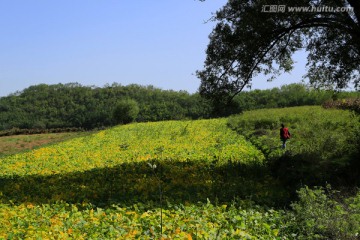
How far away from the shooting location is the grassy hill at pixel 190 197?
277 inches

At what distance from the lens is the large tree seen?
1426cm

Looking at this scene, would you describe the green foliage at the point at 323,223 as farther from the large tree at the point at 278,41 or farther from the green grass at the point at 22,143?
Result: the green grass at the point at 22,143

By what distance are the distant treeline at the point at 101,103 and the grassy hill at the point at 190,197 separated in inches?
1944

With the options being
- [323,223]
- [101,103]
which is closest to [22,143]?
[323,223]

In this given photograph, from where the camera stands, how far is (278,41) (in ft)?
55.5

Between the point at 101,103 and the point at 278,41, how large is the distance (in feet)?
300

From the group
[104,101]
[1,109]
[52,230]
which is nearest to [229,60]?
[52,230]

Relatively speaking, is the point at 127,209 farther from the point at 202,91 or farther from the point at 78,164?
the point at 78,164

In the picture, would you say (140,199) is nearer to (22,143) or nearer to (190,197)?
(190,197)

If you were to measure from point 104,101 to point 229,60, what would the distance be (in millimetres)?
93697

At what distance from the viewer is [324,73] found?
1700 centimetres

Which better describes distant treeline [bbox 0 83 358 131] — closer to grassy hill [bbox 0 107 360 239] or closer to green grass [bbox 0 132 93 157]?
green grass [bbox 0 132 93 157]

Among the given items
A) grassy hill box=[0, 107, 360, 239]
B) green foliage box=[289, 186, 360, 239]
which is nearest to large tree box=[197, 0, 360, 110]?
grassy hill box=[0, 107, 360, 239]

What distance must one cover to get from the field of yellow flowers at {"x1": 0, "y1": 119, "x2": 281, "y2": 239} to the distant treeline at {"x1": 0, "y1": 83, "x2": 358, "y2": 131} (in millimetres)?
51051
